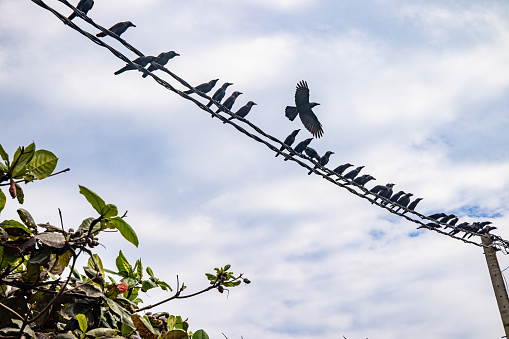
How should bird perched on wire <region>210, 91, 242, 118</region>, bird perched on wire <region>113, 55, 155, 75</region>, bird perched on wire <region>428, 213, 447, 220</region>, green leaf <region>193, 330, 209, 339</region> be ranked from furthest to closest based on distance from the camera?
bird perched on wire <region>428, 213, 447, 220</region> < bird perched on wire <region>210, 91, 242, 118</region> < bird perched on wire <region>113, 55, 155, 75</region> < green leaf <region>193, 330, 209, 339</region>

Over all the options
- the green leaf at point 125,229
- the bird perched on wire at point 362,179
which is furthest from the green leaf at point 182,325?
the bird perched on wire at point 362,179

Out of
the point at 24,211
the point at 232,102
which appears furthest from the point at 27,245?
the point at 232,102

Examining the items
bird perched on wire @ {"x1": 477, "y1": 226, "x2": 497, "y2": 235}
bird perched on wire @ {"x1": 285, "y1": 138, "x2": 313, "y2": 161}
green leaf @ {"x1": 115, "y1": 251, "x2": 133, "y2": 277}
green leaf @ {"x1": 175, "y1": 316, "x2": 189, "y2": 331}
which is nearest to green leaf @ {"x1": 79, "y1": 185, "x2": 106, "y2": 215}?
green leaf @ {"x1": 115, "y1": 251, "x2": 133, "y2": 277}

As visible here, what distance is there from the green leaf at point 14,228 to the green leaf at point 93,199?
9.5 inches

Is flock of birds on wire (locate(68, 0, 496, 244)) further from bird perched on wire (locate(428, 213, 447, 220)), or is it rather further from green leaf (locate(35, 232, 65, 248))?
green leaf (locate(35, 232, 65, 248))

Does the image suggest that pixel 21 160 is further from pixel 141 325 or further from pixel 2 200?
pixel 141 325

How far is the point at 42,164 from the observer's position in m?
1.41

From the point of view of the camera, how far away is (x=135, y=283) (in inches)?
76.9

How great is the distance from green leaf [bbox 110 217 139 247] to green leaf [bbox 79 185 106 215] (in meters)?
0.06

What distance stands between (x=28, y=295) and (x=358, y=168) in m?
6.83

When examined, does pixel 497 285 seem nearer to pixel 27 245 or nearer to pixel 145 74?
pixel 145 74

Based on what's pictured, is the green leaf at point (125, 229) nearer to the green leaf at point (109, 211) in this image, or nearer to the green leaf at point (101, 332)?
the green leaf at point (109, 211)

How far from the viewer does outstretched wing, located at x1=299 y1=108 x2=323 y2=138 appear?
8609 millimetres

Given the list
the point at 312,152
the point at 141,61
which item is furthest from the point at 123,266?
the point at 312,152
